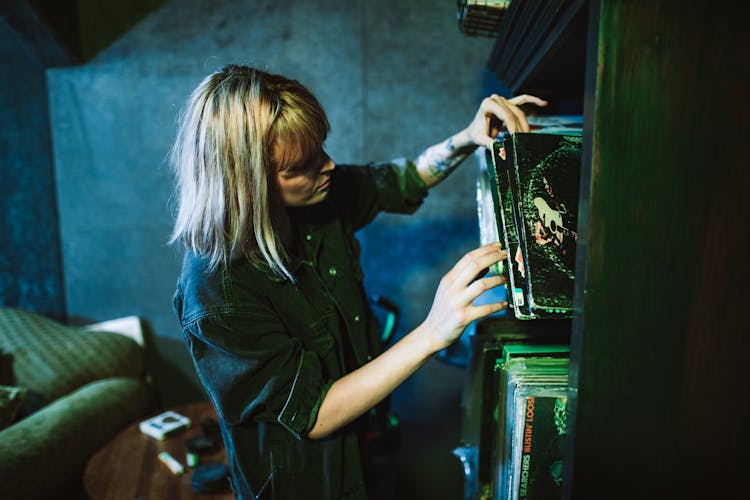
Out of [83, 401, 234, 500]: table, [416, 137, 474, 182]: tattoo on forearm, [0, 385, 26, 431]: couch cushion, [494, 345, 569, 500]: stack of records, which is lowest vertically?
[83, 401, 234, 500]: table

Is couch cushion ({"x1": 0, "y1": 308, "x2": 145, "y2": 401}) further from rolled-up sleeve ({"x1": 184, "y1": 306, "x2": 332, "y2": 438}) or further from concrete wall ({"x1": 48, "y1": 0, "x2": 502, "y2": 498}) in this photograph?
rolled-up sleeve ({"x1": 184, "y1": 306, "x2": 332, "y2": 438})

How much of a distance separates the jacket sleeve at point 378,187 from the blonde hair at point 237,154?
1.33ft

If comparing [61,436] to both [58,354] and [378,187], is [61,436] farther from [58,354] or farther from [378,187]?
[378,187]

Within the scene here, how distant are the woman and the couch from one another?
98cm

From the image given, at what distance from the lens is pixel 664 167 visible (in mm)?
489

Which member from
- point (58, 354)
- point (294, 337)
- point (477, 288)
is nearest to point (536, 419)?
point (477, 288)

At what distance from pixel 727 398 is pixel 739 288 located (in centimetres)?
13

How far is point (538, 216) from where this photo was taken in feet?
2.20

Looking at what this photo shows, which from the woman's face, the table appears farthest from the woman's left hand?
the table

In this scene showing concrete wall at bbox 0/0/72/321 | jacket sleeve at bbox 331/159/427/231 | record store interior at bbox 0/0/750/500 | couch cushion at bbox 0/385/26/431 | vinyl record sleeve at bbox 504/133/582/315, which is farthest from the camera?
concrete wall at bbox 0/0/72/321

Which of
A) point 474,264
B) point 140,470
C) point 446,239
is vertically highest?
point 474,264

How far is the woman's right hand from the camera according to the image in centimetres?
72

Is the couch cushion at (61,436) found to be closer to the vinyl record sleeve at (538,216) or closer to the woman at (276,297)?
the woman at (276,297)

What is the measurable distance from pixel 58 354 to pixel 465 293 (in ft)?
7.36
